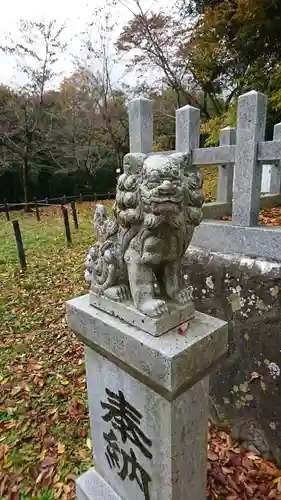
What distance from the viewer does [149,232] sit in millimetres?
1321

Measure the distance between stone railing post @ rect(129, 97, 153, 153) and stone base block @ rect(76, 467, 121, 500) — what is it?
268 cm

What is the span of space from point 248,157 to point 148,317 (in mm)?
1344

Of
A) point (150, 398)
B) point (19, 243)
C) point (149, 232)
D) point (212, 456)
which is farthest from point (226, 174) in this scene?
point (19, 243)

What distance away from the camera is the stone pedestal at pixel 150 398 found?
1.35 meters

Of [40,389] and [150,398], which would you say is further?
[40,389]

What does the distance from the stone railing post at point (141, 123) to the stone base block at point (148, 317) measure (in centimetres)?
182

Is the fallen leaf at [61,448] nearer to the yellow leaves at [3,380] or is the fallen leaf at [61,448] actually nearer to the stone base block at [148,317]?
the yellow leaves at [3,380]

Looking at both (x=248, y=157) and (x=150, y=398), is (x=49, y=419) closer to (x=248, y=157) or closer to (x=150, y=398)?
(x=150, y=398)

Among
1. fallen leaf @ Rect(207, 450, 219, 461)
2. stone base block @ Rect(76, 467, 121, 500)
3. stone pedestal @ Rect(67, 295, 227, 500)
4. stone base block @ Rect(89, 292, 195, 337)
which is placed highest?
stone base block @ Rect(89, 292, 195, 337)

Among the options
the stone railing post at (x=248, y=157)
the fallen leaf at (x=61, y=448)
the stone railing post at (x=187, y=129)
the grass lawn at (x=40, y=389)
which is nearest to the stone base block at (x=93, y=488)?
the grass lawn at (x=40, y=389)

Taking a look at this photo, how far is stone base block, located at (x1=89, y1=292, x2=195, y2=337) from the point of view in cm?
138

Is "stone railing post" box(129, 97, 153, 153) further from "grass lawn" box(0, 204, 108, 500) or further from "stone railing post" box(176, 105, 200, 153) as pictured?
"grass lawn" box(0, 204, 108, 500)

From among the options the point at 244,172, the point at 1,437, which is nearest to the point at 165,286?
the point at 244,172

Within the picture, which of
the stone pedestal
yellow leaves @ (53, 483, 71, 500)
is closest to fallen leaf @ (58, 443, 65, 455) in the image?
yellow leaves @ (53, 483, 71, 500)
